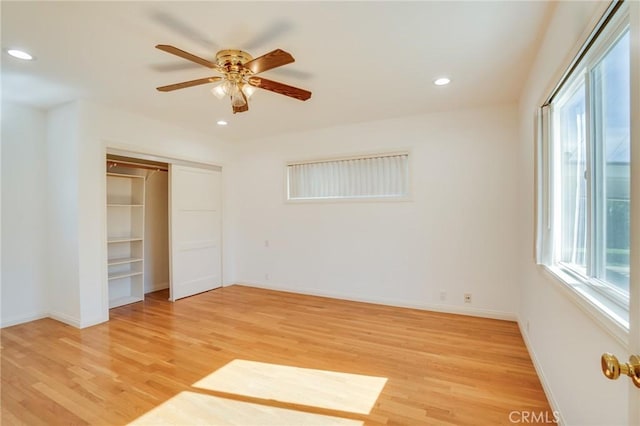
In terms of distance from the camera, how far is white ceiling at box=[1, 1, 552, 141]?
2.00 m

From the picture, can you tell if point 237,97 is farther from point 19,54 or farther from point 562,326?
point 562,326

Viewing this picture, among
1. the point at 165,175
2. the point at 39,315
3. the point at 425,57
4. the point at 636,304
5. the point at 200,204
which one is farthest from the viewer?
the point at 165,175

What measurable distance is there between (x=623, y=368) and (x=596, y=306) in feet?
2.72

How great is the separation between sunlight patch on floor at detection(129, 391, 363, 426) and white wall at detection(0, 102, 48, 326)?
3.03 metres

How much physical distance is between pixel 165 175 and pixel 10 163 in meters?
2.11

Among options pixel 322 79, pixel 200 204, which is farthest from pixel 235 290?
pixel 322 79

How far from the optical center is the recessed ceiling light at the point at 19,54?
8.00ft

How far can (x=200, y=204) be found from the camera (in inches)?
197

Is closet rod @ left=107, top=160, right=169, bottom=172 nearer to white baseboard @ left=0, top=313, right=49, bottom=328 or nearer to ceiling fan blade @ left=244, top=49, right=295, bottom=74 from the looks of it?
white baseboard @ left=0, top=313, right=49, bottom=328

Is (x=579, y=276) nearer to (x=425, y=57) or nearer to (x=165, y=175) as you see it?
(x=425, y=57)

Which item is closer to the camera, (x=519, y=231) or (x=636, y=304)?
(x=636, y=304)

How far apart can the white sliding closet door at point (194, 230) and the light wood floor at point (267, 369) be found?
0.93 m

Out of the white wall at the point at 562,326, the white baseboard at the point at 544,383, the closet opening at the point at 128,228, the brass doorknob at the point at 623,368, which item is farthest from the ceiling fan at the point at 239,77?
the white baseboard at the point at 544,383

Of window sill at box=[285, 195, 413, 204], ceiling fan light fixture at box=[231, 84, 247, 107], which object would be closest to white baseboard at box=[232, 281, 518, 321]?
window sill at box=[285, 195, 413, 204]
